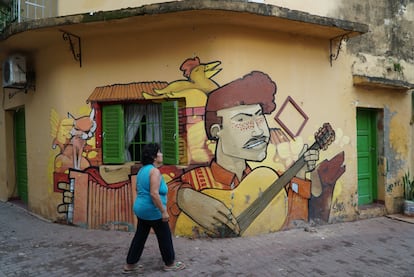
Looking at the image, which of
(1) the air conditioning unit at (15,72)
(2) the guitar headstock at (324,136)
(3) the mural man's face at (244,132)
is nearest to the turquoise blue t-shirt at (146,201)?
(3) the mural man's face at (244,132)

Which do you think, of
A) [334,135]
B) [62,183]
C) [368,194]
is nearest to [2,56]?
[62,183]

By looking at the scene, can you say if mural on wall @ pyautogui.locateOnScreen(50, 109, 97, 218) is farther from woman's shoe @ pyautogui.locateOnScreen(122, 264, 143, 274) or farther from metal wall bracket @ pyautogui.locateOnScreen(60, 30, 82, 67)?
woman's shoe @ pyautogui.locateOnScreen(122, 264, 143, 274)

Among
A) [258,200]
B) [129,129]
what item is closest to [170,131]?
[129,129]

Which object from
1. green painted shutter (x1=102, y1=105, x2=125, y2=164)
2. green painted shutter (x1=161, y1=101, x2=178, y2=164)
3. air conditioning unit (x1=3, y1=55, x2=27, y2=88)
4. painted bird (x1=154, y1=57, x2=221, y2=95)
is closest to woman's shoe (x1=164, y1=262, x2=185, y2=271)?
green painted shutter (x1=161, y1=101, x2=178, y2=164)

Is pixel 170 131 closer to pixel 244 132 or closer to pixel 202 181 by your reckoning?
pixel 202 181

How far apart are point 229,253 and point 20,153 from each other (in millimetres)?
6220

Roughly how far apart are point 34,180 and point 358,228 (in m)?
6.38

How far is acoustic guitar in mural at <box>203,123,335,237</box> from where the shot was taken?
18.9ft

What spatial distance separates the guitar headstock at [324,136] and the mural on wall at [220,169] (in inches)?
4.0

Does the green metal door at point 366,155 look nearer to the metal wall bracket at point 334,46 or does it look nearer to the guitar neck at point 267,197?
the metal wall bracket at point 334,46

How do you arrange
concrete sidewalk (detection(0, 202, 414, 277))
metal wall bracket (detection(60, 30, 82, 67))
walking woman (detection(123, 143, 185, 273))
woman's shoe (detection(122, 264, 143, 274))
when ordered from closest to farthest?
walking woman (detection(123, 143, 185, 273))
woman's shoe (detection(122, 264, 143, 274))
concrete sidewalk (detection(0, 202, 414, 277))
metal wall bracket (detection(60, 30, 82, 67))

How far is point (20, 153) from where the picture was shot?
8852mm

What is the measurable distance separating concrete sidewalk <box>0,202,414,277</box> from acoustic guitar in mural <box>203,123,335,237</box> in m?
0.20

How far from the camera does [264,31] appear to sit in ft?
20.1
